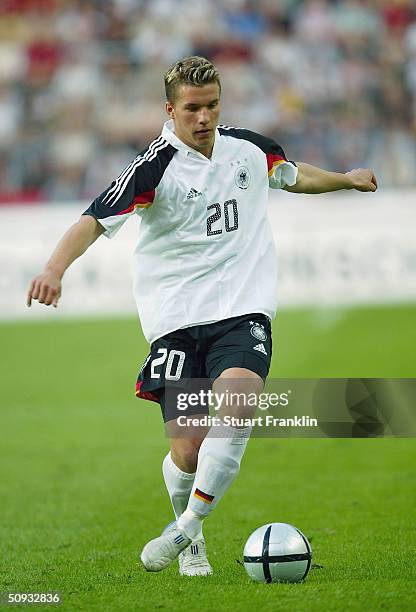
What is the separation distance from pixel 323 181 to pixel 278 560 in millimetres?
2166

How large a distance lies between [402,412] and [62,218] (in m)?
9.68

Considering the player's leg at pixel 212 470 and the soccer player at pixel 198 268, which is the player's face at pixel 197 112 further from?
the player's leg at pixel 212 470

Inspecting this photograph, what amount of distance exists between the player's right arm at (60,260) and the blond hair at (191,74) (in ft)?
2.79

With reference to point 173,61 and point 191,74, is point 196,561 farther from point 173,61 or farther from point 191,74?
point 173,61

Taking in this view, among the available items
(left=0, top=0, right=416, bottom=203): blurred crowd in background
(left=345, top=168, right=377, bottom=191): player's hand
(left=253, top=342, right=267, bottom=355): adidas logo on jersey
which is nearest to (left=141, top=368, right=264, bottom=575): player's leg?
(left=253, top=342, right=267, bottom=355): adidas logo on jersey

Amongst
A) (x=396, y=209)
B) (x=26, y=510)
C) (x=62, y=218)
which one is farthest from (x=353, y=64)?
(x=26, y=510)

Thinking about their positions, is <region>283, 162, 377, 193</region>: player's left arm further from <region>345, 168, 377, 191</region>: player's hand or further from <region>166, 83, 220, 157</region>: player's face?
<region>166, 83, 220, 157</region>: player's face

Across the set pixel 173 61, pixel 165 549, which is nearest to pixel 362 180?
pixel 165 549

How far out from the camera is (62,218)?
59.8 feet

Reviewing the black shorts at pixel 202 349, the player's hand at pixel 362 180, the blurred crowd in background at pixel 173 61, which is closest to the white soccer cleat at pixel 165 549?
the black shorts at pixel 202 349

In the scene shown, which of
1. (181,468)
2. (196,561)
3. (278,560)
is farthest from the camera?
(181,468)

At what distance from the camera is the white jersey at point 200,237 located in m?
5.85

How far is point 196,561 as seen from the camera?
582cm

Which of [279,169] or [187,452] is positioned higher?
[279,169]
